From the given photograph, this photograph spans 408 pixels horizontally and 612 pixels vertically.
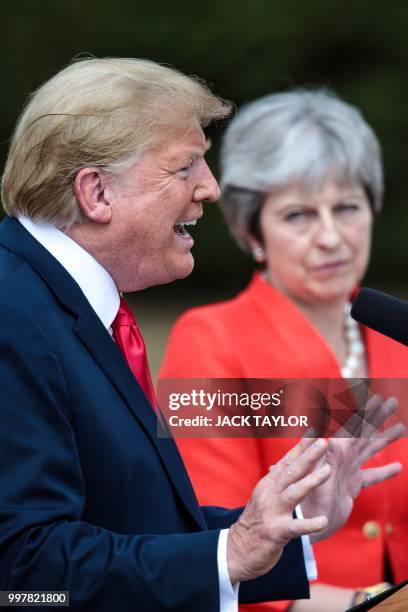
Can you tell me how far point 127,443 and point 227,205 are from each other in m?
1.60

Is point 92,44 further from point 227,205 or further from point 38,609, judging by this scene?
point 38,609

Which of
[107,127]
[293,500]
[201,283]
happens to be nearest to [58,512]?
[293,500]

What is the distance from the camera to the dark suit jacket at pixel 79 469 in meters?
1.37

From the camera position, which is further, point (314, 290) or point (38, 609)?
point (314, 290)

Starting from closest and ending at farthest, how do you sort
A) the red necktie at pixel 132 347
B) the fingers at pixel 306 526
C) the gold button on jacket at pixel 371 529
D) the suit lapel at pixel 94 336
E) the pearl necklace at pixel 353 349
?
the fingers at pixel 306 526, the suit lapel at pixel 94 336, the red necktie at pixel 132 347, the gold button on jacket at pixel 371 529, the pearl necklace at pixel 353 349

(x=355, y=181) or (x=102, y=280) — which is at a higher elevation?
(x=355, y=181)

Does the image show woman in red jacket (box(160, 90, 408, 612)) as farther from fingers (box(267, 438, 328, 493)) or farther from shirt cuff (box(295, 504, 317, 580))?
fingers (box(267, 438, 328, 493))

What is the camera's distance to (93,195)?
1.58 meters

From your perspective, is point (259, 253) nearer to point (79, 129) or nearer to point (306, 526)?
point (79, 129)

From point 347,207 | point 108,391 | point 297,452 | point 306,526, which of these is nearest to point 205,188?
point 108,391

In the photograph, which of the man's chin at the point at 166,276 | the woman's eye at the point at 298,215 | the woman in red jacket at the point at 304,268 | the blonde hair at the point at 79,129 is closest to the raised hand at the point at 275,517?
the man's chin at the point at 166,276

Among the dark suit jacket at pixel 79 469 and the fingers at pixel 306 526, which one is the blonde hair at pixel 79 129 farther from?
the fingers at pixel 306 526

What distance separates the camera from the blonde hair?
1.56m

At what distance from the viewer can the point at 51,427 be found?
1.41 metres
